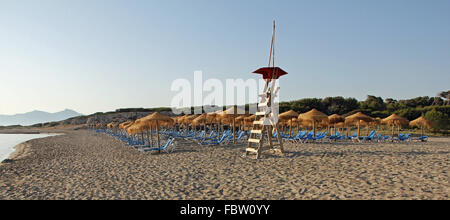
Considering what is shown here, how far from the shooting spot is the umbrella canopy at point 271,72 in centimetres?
760

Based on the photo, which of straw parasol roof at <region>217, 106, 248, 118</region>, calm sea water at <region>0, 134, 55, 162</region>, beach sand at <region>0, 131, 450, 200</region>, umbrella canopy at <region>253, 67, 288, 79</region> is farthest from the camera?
calm sea water at <region>0, 134, 55, 162</region>

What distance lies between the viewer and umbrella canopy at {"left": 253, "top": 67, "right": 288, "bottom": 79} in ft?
24.9

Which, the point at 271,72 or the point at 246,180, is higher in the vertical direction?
the point at 271,72

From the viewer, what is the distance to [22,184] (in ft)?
18.7

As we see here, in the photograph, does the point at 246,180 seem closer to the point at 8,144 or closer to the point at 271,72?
the point at 271,72

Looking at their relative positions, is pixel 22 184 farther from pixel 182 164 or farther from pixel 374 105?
pixel 374 105

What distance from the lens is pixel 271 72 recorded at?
25.3 feet

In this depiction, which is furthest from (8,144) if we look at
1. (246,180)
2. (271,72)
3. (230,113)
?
(246,180)

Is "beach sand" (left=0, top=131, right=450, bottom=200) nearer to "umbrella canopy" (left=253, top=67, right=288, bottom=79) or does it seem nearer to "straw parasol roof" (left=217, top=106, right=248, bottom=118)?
"umbrella canopy" (left=253, top=67, right=288, bottom=79)

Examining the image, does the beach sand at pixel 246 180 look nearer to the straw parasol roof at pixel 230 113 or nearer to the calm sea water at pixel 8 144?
the straw parasol roof at pixel 230 113

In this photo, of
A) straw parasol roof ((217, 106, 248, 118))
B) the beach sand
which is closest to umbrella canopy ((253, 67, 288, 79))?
the beach sand

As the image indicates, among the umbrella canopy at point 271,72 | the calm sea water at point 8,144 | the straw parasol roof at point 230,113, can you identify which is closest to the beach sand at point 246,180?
the umbrella canopy at point 271,72
